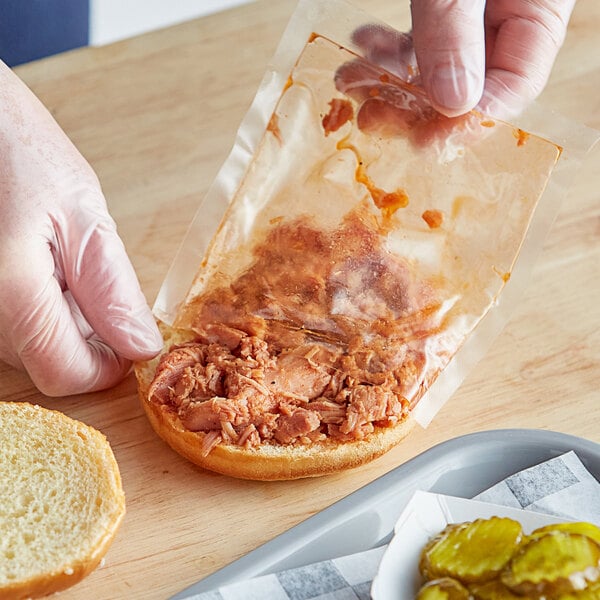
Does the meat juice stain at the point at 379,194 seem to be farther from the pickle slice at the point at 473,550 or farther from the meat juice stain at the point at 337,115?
the pickle slice at the point at 473,550

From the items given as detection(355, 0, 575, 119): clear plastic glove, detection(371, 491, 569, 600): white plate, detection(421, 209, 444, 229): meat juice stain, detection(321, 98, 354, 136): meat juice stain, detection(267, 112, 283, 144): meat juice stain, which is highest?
detection(355, 0, 575, 119): clear plastic glove

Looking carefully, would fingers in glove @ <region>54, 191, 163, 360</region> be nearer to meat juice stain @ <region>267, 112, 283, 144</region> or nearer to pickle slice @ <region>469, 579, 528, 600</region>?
meat juice stain @ <region>267, 112, 283, 144</region>

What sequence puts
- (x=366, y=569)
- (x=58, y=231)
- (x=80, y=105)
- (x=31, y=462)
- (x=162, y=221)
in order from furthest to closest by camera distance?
1. (x=80, y=105)
2. (x=162, y=221)
3. (x=58, y=231)
4. (x=31, y=462)
5. (x=366, y=569)

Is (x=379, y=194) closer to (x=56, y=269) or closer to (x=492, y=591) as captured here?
Answer: (x=56, y=269)

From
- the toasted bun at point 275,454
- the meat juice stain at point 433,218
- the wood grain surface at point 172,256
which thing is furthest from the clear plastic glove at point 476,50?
the toasted bun at point 275,454

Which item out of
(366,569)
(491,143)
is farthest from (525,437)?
(491,143)

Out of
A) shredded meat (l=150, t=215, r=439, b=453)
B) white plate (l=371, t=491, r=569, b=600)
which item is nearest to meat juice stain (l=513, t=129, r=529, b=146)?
shredded meat (l=150, t=215, r=439, b=453)

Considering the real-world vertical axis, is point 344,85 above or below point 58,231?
above

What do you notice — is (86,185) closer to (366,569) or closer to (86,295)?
(86,295)
